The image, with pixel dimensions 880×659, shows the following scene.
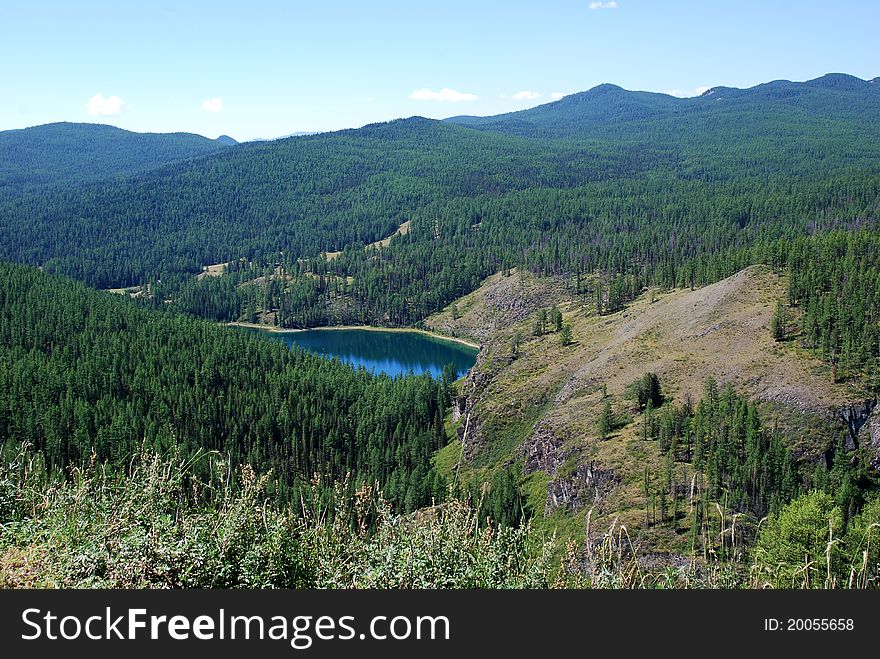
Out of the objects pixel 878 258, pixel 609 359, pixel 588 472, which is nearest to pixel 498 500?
pixel 588 472

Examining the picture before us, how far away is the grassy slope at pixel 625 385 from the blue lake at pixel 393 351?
4198cm

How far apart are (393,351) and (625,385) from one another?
101323 millimetres

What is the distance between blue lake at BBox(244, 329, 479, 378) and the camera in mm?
161087

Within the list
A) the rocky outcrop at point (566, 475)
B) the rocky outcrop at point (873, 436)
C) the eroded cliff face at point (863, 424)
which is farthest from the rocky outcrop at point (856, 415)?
the rocky outcrop at point (566, 475)

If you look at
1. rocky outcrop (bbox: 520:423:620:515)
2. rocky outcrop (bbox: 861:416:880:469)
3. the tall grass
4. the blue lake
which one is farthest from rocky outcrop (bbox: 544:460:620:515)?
the blue lake

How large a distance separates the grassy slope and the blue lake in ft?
138

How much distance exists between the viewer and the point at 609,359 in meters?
90.5

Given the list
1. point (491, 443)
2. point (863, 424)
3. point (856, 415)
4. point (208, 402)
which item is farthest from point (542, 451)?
point (208, 402)

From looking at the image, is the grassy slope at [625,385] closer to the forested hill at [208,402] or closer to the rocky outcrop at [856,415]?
the rocky outcrop at [856,415]

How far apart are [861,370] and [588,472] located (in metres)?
26.6

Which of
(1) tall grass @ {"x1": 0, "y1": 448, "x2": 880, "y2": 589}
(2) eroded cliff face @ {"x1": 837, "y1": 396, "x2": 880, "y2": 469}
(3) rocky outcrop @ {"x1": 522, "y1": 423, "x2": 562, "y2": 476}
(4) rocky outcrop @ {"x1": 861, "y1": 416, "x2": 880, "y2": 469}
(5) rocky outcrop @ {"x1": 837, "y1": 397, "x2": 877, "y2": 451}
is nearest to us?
(1) tall grass @ {"x1": 0, "y1": 448, "x2": 880, "y2": 589}

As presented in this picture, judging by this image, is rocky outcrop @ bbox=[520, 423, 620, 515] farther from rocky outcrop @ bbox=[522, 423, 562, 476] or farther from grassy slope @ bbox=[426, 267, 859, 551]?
grassy slope @ bbox=[426, 267, 859, 551]

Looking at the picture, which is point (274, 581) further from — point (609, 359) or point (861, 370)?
point (609, 359)

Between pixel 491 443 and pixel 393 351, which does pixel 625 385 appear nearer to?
pixel 491 443
